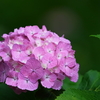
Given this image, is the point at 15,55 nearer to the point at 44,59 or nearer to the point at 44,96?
the point at 44,59

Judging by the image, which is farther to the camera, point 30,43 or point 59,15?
point 59,15

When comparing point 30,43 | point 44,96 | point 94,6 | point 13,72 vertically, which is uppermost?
point 94,6

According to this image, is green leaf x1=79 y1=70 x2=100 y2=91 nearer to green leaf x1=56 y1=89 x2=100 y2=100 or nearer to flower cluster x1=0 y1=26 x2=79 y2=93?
flower cluster x1=0 y1=26 x2=79 y2=93

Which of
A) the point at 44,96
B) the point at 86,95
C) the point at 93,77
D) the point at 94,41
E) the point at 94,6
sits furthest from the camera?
the point at 94,6

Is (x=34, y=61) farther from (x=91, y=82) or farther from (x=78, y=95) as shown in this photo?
(x=91, y=82)

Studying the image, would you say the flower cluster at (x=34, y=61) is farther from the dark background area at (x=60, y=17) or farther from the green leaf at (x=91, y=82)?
the dark background area at (x=60, y=17)

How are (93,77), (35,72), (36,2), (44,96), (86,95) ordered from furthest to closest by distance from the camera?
(36,2), (93,77), (44,96), (35,72), (86,95)

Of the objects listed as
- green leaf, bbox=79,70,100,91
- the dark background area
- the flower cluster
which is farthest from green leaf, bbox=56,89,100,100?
the dark background area

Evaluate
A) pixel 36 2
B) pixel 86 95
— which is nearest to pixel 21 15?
pixel 36 2
